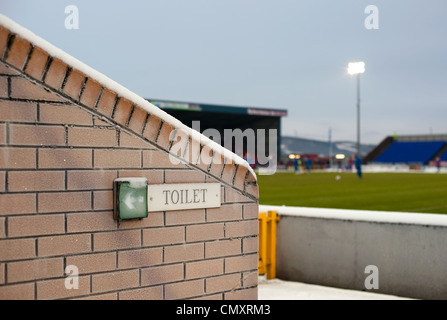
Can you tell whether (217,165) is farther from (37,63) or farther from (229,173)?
(37,63)

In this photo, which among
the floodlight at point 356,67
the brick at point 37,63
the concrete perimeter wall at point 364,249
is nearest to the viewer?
the brick at point 37,63

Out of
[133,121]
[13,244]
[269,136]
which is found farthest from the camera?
[269,136]

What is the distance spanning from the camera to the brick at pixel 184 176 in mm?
4151

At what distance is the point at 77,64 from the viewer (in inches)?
146

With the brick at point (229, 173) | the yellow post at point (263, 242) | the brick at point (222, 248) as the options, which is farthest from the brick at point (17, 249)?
the yellow post at point (263, 242)

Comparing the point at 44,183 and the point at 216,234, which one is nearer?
the point at 44,183

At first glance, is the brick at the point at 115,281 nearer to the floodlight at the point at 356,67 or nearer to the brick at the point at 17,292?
the brick at the point at 17,292

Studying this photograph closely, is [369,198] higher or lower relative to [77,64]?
lower

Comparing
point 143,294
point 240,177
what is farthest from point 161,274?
point 240,177

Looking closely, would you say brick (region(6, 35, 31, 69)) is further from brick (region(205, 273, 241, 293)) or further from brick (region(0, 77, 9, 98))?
brick (region(205, 273, 241, 293))

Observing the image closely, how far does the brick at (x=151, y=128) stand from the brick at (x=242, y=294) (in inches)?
55.2

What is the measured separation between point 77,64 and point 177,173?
1074 millimetres

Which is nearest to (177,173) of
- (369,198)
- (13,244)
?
(13,244)

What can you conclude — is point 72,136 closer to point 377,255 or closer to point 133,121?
point 133,121
